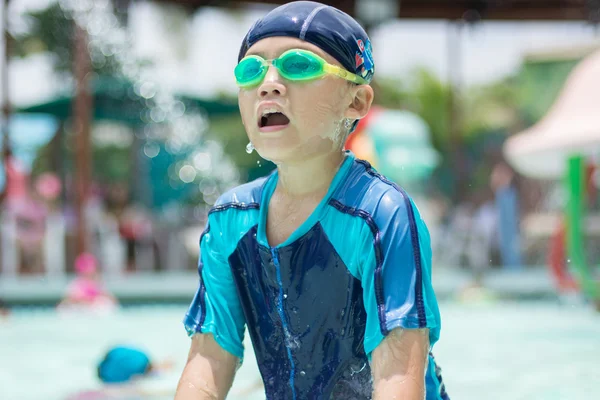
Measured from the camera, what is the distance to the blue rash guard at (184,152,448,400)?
5.57ft

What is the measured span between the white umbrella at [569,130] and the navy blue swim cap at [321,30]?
4856 millimetres

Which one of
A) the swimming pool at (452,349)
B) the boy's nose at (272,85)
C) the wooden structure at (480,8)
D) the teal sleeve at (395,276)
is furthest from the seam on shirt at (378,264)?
the wooden structure at (480,8)

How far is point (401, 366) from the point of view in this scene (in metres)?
1.66

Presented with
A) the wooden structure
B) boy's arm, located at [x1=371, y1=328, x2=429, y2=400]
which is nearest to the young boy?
boy's arm, located at [x1=371, y1=328, x2=429, y2=400]

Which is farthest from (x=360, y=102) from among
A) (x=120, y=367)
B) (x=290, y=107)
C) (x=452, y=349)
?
(x=452, y=349)

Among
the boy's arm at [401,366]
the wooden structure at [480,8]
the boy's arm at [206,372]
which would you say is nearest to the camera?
the boy's arm at [401,366]

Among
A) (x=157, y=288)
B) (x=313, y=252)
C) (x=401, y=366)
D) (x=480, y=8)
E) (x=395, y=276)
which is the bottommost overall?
(x=401, y=366)

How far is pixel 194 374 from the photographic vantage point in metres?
1.89

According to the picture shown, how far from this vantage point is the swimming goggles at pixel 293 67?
1.76 meters

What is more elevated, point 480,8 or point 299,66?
point 480,8

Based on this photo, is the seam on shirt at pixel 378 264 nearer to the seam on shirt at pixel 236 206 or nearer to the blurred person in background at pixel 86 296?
the seam on shirt at pixel 236 206

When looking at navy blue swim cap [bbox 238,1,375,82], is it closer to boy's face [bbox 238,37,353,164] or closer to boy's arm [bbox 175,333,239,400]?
boy's face [bbox 238,37,353,164]

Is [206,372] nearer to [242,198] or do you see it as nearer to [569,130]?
[242,198]

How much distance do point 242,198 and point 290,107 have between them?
0.97ft
